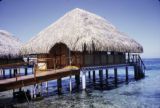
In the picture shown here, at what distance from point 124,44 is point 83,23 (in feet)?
15.2

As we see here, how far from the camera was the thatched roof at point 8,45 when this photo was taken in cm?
2827

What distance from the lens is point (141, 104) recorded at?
50.2ft

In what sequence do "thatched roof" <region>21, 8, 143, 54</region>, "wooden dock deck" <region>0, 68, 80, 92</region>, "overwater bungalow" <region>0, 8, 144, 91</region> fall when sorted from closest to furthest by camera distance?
1. "wooden dock deck" <region>0, 68, 80, 92</region>
2. "overwater bungalow" <region>0, 8, 144, 91</region>
3. "thatched roof" <region>21, 8, 143, 54</region>

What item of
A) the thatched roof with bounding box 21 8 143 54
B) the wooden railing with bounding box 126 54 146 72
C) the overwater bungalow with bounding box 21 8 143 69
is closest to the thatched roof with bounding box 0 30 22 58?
the thatched roof with bounding box 21 8 143 54

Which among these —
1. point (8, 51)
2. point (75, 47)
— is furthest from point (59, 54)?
point (8, 51)

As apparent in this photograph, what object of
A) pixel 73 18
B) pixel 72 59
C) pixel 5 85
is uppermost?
pixel 73 18

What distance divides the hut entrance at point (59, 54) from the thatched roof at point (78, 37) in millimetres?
949

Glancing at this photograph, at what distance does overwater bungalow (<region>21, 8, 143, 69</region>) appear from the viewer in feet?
62.1

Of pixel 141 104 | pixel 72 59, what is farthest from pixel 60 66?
pixel 141 104

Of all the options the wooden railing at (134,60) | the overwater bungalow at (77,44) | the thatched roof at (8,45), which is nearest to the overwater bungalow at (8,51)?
the thatched roof at (8,45)

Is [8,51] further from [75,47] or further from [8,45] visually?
[75,47]

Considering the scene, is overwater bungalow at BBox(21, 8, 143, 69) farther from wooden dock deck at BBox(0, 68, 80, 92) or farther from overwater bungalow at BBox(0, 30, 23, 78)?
overwater bungalow at BBox(0, 30, 23, 78)

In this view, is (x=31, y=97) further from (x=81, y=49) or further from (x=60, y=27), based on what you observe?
(x=60, y=27)

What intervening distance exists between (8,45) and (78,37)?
13222mm
